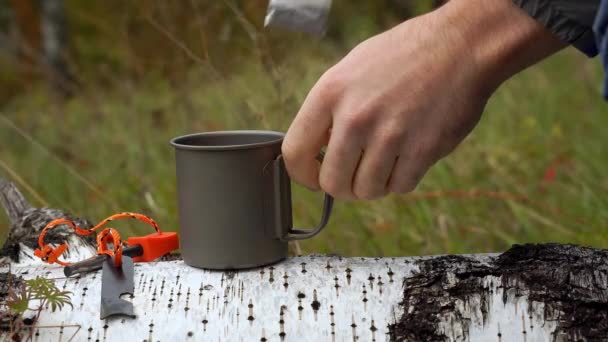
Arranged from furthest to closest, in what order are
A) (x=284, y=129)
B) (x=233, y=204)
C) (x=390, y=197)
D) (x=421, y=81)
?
1. (x=390, y=197)
2. (x=284, y=129)
3. (x=233, y=204)
4. (x=421, y=81)

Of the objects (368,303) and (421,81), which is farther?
(368,303)

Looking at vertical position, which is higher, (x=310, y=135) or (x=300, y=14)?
(x=300, y=14)

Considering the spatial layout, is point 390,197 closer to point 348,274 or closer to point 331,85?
point 348,274

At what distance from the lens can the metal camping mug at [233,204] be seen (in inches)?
51.9

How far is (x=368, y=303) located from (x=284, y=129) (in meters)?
1.01

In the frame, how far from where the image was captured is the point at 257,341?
3.97 feet

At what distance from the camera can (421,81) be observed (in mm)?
1117

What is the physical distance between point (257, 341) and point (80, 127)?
11.3ft

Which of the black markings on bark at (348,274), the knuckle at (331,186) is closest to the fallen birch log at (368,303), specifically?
the black markings on bark at (348,274)

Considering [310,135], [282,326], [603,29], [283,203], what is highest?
[603,29]

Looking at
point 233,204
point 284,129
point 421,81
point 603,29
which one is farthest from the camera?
point 284,129

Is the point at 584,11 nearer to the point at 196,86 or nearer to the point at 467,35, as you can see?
the point at 467,35

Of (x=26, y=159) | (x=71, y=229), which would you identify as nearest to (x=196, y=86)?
(x=26, y=159)

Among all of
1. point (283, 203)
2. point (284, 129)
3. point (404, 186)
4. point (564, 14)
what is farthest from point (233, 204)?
point (284, 129)
